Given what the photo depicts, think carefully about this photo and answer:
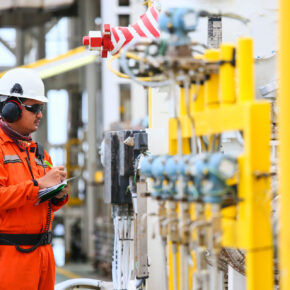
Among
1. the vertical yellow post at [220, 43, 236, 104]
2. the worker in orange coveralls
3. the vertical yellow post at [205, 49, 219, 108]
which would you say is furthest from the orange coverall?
the vertical yellow post at [220, 43, 236, 104]

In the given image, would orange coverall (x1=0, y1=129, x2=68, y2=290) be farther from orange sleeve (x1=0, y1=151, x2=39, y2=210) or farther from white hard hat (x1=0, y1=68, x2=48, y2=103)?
white hard hat (x1=0, y1=68, x2=48, y2=103)

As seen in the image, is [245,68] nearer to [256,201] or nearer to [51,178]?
[256,201]

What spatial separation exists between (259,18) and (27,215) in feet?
5.99

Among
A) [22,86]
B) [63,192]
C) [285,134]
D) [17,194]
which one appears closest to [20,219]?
[17,194]

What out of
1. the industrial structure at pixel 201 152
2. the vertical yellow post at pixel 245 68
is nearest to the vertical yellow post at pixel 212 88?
the industrial structure at pixel 201 152

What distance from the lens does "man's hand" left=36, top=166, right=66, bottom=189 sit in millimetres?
4090

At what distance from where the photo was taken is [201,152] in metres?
3.38

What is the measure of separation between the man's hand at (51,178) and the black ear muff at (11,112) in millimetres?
406

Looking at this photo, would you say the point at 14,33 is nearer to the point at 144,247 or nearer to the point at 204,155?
the point at 144,247

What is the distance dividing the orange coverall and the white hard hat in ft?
0.91

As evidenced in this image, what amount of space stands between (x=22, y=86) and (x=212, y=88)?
1718 mm

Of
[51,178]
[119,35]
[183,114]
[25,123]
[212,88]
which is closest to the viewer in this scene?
[212,88]

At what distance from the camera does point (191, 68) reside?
9.50 feet

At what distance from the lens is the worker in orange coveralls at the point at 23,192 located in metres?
4.07
